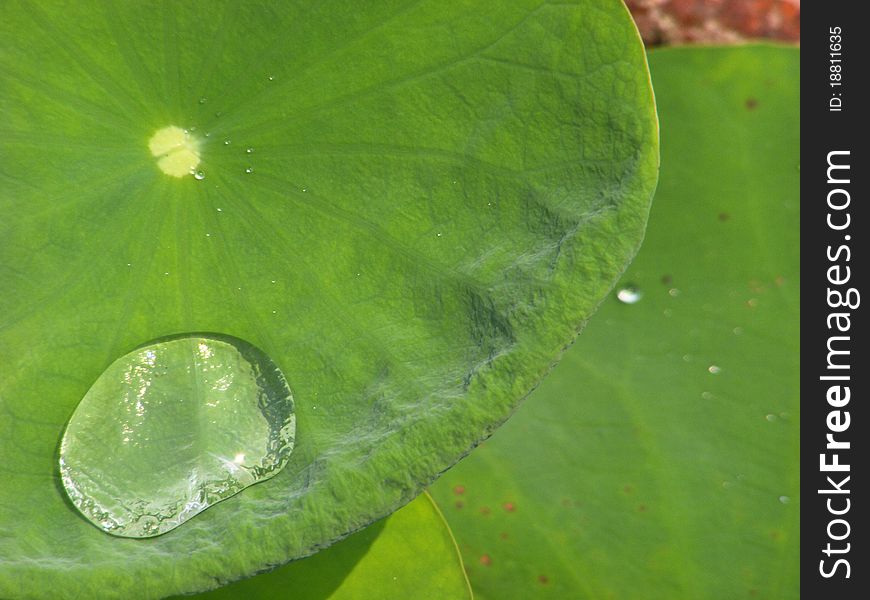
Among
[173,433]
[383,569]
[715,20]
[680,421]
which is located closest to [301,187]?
[173,433]

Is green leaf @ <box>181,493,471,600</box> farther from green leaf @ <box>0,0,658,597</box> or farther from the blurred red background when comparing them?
the blurred red background

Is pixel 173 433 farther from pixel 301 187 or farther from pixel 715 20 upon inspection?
pixel 715 20

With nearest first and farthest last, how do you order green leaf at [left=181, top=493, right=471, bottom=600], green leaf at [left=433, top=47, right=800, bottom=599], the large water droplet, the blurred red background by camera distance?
the large water droplet → green leaf at [left=181, top=493, right=471, bottom=600] → green leaf at [left=433, top=47, right=800, bottom=599] → the blurred red background

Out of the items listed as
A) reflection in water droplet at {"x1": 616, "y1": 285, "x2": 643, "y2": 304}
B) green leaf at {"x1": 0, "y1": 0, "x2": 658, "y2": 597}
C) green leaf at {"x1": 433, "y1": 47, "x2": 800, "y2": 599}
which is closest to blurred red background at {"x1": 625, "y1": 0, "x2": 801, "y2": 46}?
green leaf at {"x1": 433, "y1": 47, "x2": 800, "y2": 599}

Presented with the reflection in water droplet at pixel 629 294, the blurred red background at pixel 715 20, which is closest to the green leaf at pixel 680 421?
the reflection in water droplet at pixel 629 294
